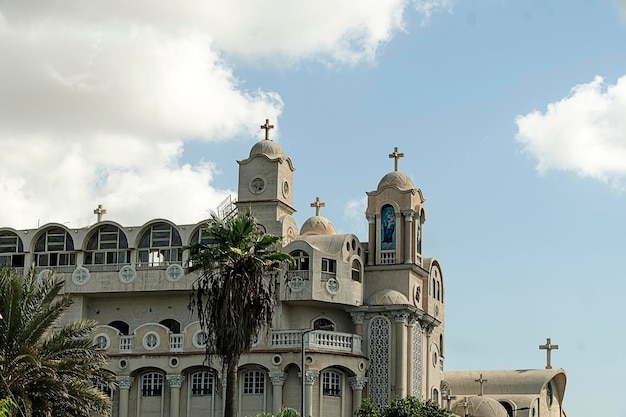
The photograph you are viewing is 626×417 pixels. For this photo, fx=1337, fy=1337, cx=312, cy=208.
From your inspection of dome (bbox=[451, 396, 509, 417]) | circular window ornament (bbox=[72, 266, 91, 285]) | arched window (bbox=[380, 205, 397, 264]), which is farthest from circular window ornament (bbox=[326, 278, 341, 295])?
dome (bbox=[451, 396, 509, 417])

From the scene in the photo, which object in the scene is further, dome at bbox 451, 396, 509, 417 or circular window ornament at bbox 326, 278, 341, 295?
dome at bbox 451, 396, 509, 417

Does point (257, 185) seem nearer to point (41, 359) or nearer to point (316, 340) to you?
point (316, 340)

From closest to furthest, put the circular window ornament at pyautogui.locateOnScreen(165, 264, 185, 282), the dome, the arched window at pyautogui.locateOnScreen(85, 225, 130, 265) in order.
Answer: the circular window ornament at pyautogui.locateOnScreen(165, 264, 185, 282) → the arched window at pyautogui.locateOnScreen(85, 225, 130, 265) → the dome

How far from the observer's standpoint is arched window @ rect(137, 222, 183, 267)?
76312 millimetres

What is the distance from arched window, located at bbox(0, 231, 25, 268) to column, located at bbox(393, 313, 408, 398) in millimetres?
22505

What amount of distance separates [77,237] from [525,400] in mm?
33456

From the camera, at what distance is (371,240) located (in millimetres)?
76875

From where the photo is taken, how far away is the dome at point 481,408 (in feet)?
278

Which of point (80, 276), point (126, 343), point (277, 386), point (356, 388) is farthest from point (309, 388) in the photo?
point (80, 276)

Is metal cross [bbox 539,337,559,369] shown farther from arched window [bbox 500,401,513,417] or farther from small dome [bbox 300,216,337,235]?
small dome [bbox 300,216,337,235]

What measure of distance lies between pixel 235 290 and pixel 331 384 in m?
19.0

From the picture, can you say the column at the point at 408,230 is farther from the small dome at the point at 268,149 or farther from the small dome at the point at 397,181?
the small dome at the point at 268,149

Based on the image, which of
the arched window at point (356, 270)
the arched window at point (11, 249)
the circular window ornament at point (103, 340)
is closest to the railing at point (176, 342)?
the circular window ornament at point (103, 340)

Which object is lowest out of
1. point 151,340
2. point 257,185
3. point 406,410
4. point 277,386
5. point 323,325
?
point 406,410
